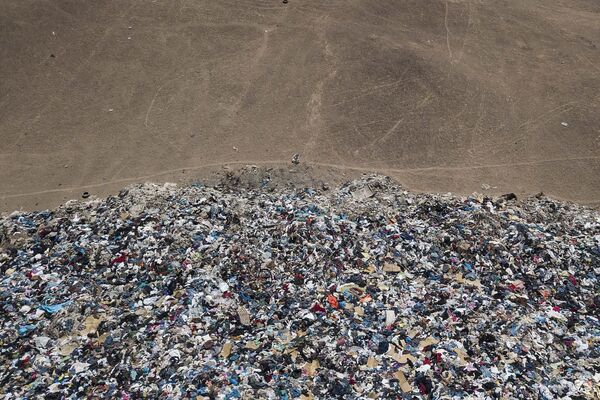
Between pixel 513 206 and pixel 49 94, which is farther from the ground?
pixel 49 94

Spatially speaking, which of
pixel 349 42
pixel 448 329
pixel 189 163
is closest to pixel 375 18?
pixel 349 42

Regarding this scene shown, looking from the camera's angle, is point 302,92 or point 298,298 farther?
point 302,92

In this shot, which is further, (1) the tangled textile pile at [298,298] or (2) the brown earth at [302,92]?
(2) the brown earth at [302,92]

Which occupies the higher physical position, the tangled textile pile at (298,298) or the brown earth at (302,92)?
the brown earth at (302,92)

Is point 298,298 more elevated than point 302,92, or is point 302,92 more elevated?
point 302,92

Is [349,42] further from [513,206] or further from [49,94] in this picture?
[49,94]
